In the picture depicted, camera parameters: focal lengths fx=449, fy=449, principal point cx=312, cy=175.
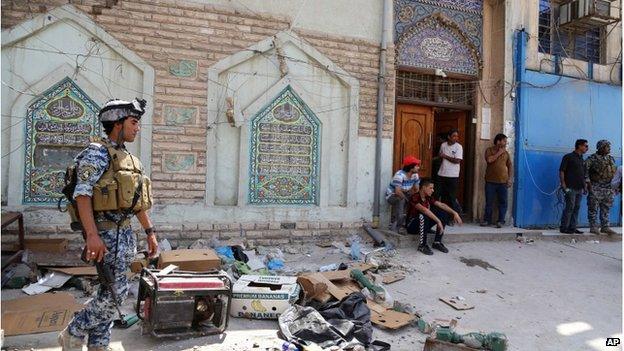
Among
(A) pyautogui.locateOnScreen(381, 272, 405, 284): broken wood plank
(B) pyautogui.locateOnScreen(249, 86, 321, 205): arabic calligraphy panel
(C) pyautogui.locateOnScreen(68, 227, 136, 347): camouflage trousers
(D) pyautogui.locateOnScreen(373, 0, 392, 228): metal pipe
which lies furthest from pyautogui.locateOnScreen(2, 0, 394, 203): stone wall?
(C) pyautogui.locateOnScreen(68, 227, 136, 347): camouflage trousers

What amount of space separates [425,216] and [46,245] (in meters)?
4.79

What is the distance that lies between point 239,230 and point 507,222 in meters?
5.00

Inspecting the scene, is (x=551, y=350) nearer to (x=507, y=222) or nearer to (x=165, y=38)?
(x=507, y=222)

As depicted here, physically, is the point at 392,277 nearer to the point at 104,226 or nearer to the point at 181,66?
the point at 104,226

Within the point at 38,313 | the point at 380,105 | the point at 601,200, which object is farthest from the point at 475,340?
the point at 601,200

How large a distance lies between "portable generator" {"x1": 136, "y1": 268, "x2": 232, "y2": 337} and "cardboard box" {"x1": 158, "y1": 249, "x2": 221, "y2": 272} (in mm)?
821

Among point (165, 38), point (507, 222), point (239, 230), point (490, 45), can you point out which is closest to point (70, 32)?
point (165, 38)

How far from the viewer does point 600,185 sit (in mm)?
8250

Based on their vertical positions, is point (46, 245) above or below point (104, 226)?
below

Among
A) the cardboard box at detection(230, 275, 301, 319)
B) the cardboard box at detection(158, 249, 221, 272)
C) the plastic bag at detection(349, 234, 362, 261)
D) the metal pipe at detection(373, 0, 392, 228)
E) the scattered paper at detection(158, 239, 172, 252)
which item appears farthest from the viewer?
the metal pipe at detection(373, 0, 392, 228)

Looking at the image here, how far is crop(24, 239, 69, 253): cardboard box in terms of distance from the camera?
5.12 m

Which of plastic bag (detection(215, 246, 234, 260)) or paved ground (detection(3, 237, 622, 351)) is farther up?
plastic bag (detection(215, 246, 234, 260))

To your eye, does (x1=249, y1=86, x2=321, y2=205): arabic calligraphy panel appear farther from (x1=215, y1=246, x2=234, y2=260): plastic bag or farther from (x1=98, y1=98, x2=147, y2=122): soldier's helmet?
(x1=98, y1=98, x2=147, y2=122): soldier's helmet

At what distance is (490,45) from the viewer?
8391 millimetres
